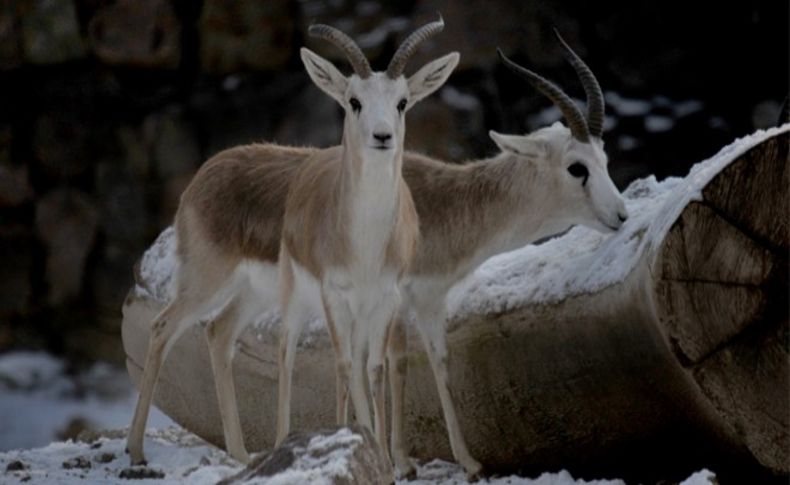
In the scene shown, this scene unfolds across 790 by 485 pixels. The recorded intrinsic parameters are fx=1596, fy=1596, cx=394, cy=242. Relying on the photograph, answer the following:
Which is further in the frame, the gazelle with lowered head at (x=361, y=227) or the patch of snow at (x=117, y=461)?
the patch of snow at (x=117, y=461)

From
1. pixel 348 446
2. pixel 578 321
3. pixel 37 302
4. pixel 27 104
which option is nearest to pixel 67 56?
pixel 27 104

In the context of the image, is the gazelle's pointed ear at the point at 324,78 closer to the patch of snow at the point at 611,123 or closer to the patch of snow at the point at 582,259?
the patch of snow at the point at 582,259

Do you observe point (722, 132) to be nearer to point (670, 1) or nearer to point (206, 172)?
point (670, 1)

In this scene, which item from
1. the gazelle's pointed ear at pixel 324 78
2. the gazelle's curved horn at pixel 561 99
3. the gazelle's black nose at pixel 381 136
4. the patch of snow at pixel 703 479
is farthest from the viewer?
the gazelle's curved horn at pixel 561 99

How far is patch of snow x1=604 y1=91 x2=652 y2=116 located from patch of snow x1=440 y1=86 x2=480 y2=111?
125cm

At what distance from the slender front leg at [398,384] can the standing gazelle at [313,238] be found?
46cm

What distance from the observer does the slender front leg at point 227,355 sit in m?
7.54

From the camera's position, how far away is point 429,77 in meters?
6.56

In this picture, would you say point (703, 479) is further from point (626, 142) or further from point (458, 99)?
point (458, 99)

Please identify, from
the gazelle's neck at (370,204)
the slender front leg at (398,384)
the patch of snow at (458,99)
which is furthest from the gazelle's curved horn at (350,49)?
the patch of snow at (458,99)

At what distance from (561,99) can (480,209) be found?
2.49 ft

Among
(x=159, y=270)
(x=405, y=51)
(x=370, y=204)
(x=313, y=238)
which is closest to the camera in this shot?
(x=405, y=51)

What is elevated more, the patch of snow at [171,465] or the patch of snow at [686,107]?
the patch of snow at [686,107]

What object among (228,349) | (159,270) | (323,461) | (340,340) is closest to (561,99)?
(340,340)
